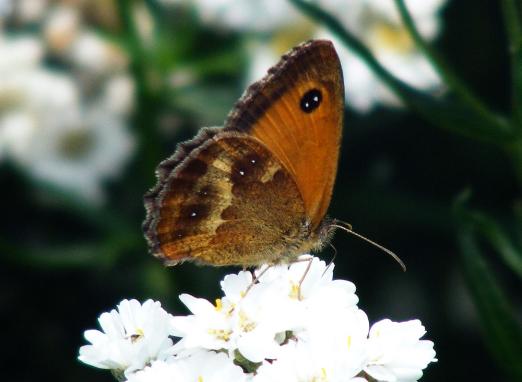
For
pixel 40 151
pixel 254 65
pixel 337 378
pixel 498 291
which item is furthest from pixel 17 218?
pixel 337 378

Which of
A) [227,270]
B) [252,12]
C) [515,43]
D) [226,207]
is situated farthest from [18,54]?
[515,43]

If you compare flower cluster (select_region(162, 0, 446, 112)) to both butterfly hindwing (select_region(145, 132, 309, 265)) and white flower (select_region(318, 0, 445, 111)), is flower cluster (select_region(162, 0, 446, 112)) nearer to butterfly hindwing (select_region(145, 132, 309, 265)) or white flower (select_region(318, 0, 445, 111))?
white flower (select_region(318, 0, 445, 111))

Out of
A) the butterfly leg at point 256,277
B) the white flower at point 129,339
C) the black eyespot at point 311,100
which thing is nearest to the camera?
the white flower at point 129,339

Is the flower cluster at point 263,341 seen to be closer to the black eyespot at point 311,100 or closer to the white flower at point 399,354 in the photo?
the white flower at point 399,354

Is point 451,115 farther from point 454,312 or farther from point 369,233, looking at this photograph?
point 454,312

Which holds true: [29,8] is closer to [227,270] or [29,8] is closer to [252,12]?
[252,12]

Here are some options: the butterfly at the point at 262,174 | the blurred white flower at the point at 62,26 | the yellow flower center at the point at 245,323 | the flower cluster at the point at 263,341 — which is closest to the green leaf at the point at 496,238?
the butterfly at the point at 262,174

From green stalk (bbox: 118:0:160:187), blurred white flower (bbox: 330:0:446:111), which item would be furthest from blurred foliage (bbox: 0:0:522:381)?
blurred white flower (bbox: 330:0:446:111)
